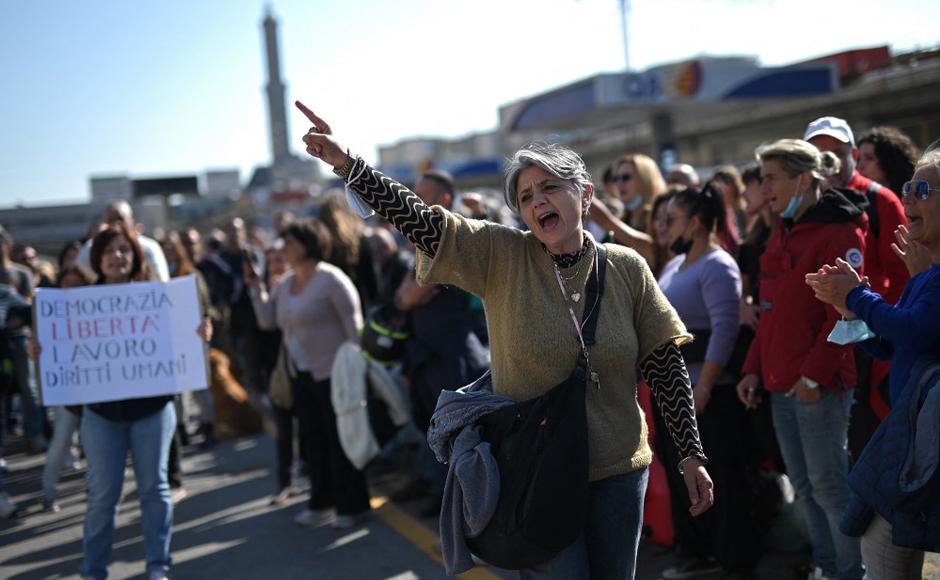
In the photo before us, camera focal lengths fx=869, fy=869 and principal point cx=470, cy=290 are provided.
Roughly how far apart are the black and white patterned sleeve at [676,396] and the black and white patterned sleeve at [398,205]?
0.86 m

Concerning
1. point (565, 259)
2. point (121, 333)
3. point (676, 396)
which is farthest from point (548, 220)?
point (121, 333)

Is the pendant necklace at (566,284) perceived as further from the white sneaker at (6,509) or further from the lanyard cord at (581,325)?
the white sneaker at (6,509)

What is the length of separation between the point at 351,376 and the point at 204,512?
1818 mm

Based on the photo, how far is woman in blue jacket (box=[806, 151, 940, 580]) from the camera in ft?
8.88

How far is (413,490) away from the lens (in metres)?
6.48

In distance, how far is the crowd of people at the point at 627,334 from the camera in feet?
8.88

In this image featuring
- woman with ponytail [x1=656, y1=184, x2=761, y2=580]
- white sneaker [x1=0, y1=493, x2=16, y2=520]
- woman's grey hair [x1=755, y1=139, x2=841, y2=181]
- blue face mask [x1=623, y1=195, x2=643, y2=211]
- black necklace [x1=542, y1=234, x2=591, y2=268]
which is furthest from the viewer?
white sneaker [x1=0, y1=493, x2=16, y2=520]

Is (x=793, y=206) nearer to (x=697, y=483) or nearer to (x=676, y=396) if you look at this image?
(x=676, y=396)

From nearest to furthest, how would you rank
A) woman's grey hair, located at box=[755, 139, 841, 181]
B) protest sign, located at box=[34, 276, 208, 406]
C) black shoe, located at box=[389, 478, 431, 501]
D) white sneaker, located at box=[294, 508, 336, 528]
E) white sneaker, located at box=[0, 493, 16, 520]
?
1. woman's grey hair, located at box=[755, 139, 841, 181]
2. protest sign, located at box=[34, 276, 208, 406]
3. white sneaker, located at box=[294, 508, 336, 528]
4. black shoe, located at box=[389, 478, 431, 501]
5. white sneaker, located at box=[0, 493, 16, 520]

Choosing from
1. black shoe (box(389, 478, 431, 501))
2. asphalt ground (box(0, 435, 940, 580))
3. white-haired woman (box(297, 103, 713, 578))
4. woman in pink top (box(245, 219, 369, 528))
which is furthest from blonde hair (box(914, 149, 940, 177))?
black shoe (box(389, 478, 431, 501))

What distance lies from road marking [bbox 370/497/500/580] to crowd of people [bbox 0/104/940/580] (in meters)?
0.18

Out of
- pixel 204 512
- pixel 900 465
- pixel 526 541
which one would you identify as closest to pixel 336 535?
pixel 204 512

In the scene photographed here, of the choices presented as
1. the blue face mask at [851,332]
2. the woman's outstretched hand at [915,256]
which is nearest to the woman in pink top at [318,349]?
the blue face mask at [851,332]

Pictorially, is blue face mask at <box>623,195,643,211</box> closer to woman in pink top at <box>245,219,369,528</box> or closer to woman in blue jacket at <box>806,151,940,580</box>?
woman in pink top at <box>245,219,369,528</box>
